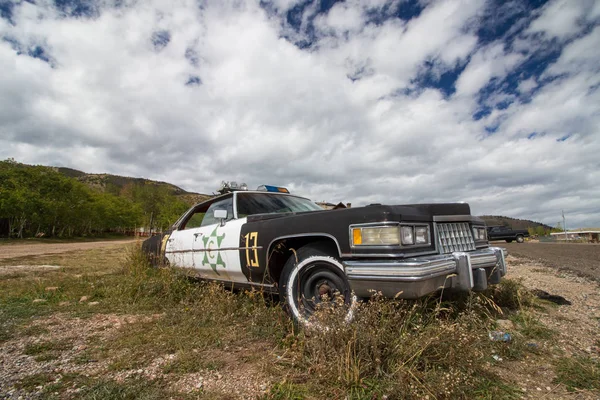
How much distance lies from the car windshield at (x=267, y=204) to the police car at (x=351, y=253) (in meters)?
0.02

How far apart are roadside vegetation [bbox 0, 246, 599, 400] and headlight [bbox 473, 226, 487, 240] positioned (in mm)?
710

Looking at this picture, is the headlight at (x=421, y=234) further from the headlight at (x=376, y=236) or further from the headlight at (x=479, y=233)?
the headlight at (x=479, y=233)

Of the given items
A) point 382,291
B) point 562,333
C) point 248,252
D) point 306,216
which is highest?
point 306,216

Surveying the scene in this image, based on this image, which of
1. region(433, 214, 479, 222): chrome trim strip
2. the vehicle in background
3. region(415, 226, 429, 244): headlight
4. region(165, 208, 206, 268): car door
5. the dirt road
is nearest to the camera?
region(415, 226, 429, 244): headlight

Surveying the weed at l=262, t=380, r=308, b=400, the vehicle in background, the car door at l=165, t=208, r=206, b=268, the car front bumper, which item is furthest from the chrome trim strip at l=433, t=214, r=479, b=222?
the vehicle in background

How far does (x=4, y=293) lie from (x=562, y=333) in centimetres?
644

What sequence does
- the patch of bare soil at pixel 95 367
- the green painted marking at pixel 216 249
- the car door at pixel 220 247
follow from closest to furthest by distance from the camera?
1. the patch of bare soil at pixel 95 367
2. the car door at pixel 220 247
3. the green painted marking at pixel 216 249

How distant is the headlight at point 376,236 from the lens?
83.9 inches

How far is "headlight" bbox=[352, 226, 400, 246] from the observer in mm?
2131

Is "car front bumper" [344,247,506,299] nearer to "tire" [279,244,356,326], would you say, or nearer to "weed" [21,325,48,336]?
"tire" [279,244,356,326]

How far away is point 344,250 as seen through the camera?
2268 millimetres

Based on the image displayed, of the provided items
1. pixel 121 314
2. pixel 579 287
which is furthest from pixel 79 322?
pixel 579 287

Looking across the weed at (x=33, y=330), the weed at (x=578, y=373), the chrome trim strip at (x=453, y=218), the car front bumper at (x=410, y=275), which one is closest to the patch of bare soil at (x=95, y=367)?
the weed at (x=33, y=330)

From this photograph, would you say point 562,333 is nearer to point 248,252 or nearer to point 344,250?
point 344,250
